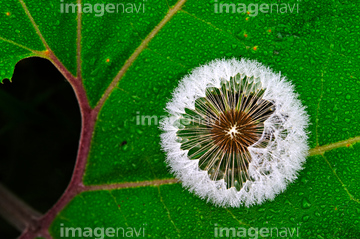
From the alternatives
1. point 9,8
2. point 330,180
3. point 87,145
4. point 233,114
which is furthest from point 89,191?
point 330,180

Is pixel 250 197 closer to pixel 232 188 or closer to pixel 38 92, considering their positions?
pixel 232 188

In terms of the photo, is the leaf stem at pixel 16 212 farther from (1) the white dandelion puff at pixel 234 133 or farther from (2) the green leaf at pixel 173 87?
(1) the white dandelion puff at pixel 234 133

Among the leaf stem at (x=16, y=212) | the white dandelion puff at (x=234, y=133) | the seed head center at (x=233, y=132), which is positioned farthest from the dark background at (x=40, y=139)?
the seed head center at (x=233, y=132)

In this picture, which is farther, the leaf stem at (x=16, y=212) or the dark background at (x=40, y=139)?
the dark background at (x=40, y=139)

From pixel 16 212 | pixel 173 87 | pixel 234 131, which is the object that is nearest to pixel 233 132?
pixel 234 131

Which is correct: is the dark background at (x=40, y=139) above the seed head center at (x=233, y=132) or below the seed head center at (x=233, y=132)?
below

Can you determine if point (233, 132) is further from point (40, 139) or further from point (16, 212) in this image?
point (40, 139)

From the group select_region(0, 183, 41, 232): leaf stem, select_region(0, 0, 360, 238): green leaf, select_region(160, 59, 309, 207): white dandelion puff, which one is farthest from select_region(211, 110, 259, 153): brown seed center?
select_region(0, 183, 41, 232): leaf stem
